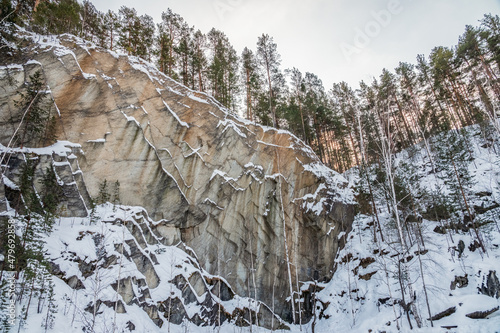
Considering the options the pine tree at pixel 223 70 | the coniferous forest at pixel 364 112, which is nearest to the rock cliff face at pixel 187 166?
the coniferous forest at pixel 364 112

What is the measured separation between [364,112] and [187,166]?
976 inches

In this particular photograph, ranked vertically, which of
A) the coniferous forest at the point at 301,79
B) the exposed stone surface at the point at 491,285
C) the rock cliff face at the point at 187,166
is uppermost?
the coniferous forest at the point at 301,79

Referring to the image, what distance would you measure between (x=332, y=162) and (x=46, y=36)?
34193 millimetres

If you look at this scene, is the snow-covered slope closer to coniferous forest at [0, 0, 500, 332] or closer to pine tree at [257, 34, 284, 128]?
coniferous forest at [0, 0, 500, 332]

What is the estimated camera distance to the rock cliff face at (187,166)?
1381cm

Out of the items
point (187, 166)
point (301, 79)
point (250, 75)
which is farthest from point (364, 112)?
point (187, 166)

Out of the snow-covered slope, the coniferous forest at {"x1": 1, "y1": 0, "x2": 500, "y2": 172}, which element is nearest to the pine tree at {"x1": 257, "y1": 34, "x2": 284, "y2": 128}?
the coniferous forest at {"x1": 1, "y1": 0, "x2": 500, "y2": 172}

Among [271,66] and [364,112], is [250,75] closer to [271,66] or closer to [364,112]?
[271,66]

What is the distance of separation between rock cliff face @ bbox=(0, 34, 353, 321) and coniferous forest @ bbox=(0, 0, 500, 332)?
1.15 meters

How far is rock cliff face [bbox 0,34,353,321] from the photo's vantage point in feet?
45.3

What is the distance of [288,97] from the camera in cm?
3200

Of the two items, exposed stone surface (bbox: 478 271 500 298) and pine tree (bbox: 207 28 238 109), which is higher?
pine tree (bbox: 207 28 238 109)

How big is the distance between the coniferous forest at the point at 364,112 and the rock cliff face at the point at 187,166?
1.15 meters

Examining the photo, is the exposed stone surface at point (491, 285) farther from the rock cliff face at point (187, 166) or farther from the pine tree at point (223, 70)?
the pine tree at point (223, 70)
